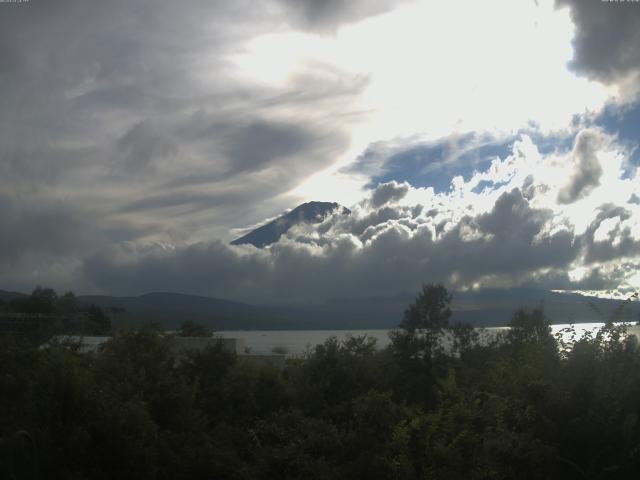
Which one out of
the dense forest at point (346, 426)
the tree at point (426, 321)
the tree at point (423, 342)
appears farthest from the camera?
the tree at point (426, 321)

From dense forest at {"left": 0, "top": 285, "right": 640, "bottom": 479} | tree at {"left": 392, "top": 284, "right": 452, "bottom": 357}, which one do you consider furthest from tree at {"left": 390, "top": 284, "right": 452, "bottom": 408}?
dense forest at {"left": 0, "top": 285, "right": 640, "bottom": 479}

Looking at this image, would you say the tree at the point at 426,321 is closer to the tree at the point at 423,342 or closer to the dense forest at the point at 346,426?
the tree at the point at 423,342

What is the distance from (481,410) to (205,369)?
13.4m

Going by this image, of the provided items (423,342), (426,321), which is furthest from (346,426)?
(426,321)

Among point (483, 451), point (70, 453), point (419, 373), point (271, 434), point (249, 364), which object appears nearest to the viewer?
point (483, 451)

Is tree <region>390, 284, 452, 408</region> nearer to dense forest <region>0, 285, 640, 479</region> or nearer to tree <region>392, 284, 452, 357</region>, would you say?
tree <region>392, 284, 452, 357</region>

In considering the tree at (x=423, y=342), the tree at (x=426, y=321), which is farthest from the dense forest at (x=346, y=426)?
the tree at (x=426, y=321)

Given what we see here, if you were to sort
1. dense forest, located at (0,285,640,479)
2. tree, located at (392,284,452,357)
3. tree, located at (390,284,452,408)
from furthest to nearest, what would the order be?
tree, located at (392,284,452,357)
tree, located at (390,284,452,408)
dense forest, located at (0,285,640,479)

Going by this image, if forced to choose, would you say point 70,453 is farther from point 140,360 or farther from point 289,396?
point 289,396

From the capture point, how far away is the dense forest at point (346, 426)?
39.3 ft

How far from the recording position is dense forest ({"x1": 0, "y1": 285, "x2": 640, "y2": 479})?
12.0 m

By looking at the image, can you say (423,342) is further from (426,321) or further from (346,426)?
(346,426)

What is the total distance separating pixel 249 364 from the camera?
24062 mm

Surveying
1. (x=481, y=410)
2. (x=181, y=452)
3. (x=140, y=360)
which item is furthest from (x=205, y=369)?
(x=481, y=410)
